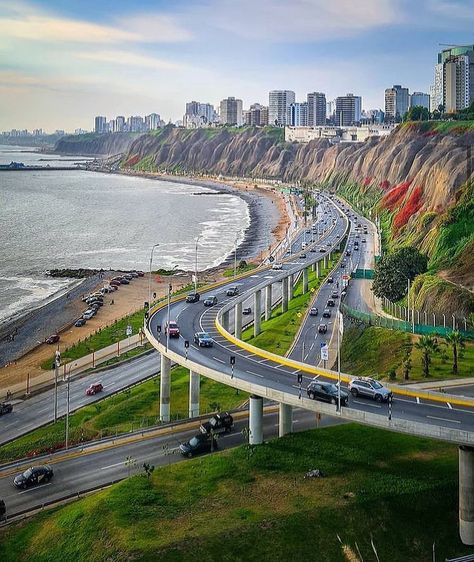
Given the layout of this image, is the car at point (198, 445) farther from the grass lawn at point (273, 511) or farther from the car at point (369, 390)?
the car at point (369, 390)

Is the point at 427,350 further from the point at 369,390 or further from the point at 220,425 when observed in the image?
the point at 220,425

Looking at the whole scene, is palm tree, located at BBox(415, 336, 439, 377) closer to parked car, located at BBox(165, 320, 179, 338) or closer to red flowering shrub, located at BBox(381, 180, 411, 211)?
parked car, located at BBox(165, 320, 179, 338)

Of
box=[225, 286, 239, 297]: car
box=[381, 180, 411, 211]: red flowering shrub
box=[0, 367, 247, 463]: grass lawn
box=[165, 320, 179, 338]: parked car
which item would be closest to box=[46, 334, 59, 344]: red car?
box=[225, 286, 239, 297]: car

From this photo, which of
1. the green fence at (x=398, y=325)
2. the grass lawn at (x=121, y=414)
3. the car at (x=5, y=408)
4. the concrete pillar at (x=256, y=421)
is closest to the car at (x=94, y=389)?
the grass lawn at (x=121, y=414)

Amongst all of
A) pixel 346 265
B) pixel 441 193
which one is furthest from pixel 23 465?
pixel 441 193

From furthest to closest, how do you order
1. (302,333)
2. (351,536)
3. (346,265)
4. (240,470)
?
(346,265)
(302,333)
(240,470)
(351,536)

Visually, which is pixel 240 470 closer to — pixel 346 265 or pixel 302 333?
pixel 302 333

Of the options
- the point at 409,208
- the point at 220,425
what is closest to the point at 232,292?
the point at 220,425
